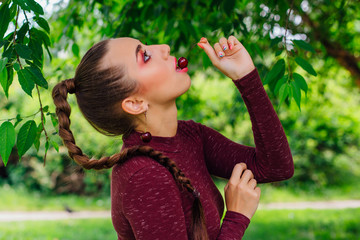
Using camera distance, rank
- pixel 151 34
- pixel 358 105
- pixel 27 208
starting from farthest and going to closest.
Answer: pixel 358 105 → pixel 27 208 → pixel 151 34

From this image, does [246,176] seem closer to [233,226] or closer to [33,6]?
[233,226]

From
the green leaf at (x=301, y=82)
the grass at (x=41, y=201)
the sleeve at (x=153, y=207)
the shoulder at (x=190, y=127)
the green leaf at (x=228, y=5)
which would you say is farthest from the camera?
the grass at (x=41, y=201)

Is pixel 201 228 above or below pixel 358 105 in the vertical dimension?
above

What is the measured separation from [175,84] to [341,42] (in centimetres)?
424

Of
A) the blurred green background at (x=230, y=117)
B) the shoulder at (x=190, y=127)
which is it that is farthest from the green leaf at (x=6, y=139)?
the blurred green background at (x=230, y=117)

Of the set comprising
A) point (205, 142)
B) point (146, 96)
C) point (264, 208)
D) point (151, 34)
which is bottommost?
point (264, 208)

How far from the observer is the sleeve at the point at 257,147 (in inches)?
61.1

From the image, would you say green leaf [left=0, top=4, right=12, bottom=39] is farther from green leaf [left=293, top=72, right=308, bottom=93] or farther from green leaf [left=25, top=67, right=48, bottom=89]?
green leaf [left=293, top=72, right=308, bottom=93]

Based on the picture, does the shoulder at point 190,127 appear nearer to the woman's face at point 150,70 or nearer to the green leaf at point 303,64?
the woman's face at point 150,70

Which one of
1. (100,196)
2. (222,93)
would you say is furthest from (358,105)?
(100,196)

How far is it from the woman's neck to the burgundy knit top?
1.2 inches

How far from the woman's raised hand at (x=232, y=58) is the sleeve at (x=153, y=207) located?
19.1 inches

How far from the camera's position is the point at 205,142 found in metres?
1.81

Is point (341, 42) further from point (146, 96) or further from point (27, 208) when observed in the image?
point (27, 208)
